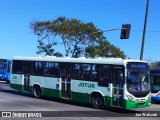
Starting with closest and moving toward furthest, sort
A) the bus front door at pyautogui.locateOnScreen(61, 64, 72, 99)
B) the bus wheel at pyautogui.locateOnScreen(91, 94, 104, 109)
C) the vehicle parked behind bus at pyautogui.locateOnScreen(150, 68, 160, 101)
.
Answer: the bus wheel at pyautogui.locateOnScreen(91, 94, 104, 109) < the bus front door at pyautogui.locateOnScreen(61, 64, 72, 99) < the vehicle parked behind bus at pyautogui.locateOnScreen(150, 68, 160, 101)

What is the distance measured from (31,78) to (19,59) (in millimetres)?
1930

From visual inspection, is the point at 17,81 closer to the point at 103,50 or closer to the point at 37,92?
the point at 37,92

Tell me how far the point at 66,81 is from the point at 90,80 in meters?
1.95

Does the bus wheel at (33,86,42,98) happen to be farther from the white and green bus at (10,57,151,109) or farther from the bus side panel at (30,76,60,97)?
the bus side panel at (30,76,60,97)

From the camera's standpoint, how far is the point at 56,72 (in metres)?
22.2

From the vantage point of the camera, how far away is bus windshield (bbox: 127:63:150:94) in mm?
18188

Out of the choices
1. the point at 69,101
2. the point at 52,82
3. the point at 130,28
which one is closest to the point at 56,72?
the point at 52,82

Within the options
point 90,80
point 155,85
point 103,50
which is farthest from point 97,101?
point 103,50

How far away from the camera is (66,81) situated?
70.1ft

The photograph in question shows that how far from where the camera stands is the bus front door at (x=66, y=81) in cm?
Answer: 2122

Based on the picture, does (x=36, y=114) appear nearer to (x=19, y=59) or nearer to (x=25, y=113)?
(x=25, y=113)

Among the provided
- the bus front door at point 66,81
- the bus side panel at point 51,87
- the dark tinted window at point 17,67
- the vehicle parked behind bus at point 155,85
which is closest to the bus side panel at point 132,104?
the bus front door at point 66,81

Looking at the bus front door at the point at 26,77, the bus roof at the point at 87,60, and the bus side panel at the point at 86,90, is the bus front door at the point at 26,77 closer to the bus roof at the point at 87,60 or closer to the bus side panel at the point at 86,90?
the bus roof at the point at 87,60

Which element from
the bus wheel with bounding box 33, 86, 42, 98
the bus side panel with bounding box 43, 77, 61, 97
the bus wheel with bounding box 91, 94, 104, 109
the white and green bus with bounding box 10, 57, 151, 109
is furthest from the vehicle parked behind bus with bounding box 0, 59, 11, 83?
the bus wheel with bounding box 91, 94, 104, 109
